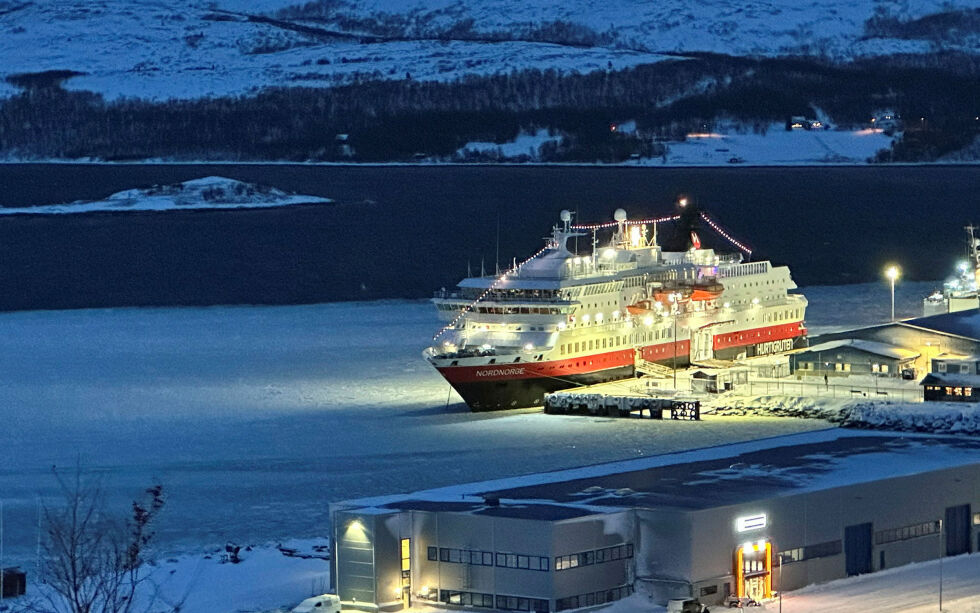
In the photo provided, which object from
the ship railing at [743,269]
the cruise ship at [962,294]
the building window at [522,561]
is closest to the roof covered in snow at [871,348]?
the cruise ship at [962,294]

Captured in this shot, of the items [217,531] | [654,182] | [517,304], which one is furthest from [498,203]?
[217,531]

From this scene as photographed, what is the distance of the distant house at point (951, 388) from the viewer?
1566 inches

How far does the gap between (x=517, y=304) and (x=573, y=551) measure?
1999cm

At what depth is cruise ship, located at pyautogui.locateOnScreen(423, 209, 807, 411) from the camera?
4191 centimetres

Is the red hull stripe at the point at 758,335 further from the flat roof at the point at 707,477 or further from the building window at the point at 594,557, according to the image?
the building window at the point at 594,557

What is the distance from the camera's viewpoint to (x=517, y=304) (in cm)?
4291

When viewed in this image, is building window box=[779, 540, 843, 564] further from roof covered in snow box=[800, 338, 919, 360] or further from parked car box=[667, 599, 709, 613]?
roof covered in snow box=[800, 338, 919, 360]

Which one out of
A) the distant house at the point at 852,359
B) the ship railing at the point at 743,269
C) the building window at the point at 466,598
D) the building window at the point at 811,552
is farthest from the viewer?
the ship railing at the point at 743,269

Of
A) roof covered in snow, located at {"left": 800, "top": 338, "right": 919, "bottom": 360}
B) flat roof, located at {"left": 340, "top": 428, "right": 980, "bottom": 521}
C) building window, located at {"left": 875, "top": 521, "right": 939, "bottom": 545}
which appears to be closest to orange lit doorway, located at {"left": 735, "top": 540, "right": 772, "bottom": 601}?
flat roof, located at {"left": 340, "top": 428, "right": 980, "bottom": 521}

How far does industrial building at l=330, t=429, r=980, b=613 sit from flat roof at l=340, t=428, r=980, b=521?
5 centimetres

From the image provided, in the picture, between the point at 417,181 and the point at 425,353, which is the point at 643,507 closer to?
the point at 425,353

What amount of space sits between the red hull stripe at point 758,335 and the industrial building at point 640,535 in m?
22.7

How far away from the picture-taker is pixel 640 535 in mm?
23781

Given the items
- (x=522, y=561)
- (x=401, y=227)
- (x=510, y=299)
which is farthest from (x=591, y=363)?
(x=401, y=227)
